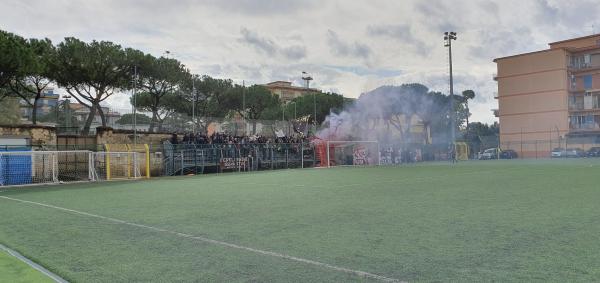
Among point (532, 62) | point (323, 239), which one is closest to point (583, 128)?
point (532, 62)

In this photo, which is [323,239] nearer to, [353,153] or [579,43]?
[353,153]

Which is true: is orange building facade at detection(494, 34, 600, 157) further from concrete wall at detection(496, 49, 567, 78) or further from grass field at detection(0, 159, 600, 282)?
grass field at detection(0, 159, 600, 282)

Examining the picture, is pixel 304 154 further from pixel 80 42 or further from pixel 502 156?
pixel 502 156

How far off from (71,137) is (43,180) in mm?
4575

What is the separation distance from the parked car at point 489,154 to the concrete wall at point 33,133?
4292 cm

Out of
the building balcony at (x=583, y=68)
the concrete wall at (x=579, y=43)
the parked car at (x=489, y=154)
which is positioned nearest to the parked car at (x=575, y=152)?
the parked car at (x=489, y=154)

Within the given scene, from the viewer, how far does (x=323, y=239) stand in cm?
557

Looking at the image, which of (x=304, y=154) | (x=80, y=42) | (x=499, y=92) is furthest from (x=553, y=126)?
(x=80, y=42)

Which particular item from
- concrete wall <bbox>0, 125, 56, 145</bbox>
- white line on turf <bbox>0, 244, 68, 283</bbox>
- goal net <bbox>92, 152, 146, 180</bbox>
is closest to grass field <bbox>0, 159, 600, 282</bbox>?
white line on turf <bbox>0, 244, 68, 283</bbox>

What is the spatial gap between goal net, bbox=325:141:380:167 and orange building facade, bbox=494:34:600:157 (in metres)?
24.6

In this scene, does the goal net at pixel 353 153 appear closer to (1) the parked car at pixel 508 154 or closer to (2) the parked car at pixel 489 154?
(2) the parked car at pixel 489 154

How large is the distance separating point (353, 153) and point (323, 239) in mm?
31112

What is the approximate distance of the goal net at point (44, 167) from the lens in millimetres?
19406

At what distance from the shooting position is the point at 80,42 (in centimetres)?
3098
